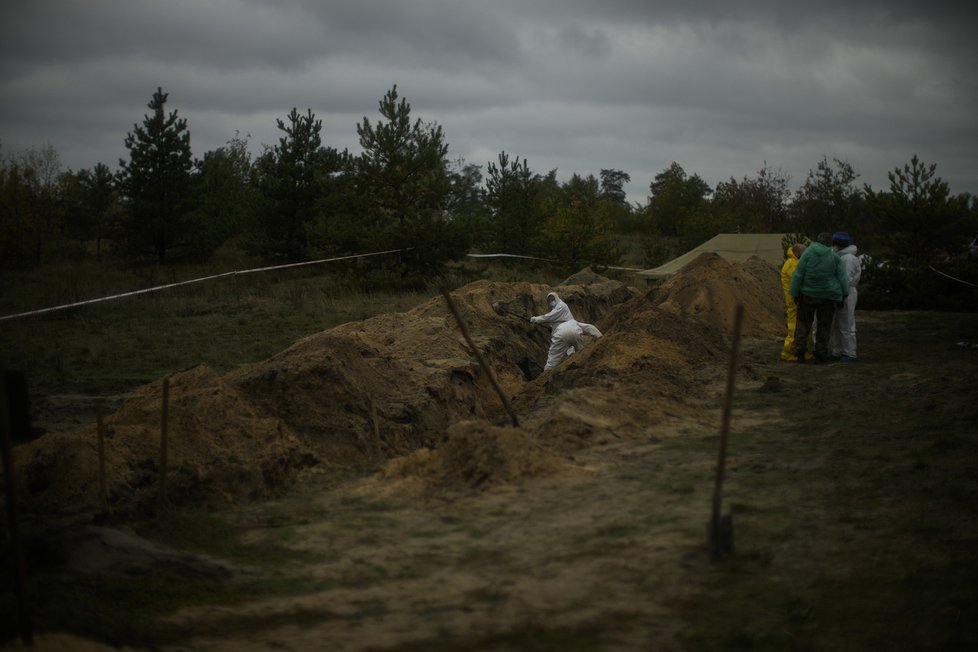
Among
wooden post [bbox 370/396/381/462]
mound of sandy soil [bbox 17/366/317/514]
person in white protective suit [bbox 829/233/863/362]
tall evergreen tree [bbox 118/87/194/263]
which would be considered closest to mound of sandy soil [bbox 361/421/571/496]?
mound of sandy soil [bbox 17/366/317/514]

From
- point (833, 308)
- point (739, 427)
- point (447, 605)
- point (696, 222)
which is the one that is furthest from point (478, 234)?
point (447, 605)

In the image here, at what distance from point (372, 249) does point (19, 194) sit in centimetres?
1950

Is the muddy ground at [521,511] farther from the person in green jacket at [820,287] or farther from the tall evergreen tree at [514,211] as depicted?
the tall evergreen tree at [514,211]

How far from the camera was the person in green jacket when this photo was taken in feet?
45.0

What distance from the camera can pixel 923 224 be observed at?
74.2 feet

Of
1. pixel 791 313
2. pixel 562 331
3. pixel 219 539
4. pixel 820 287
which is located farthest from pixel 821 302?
pixel 219 539

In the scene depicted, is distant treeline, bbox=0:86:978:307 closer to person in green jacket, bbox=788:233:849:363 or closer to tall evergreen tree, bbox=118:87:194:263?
tall evergreen tree, bbox=118:87:194:263

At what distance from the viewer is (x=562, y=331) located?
15.9 m

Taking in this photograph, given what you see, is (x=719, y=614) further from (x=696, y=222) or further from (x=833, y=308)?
(x=696, y=222)

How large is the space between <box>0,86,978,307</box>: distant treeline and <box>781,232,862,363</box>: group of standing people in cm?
891

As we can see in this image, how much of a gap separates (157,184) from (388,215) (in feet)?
43.0

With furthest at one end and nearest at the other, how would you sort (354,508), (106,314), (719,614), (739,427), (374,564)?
(106,314)
(739,427)
(354,508)
(374,564)
(719,614)

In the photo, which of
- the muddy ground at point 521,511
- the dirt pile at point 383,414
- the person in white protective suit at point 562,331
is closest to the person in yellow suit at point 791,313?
the muddy ground at point 521,511

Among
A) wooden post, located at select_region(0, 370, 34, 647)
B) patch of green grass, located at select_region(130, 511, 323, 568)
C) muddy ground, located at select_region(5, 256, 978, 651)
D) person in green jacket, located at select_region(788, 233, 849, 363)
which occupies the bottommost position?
patch of green grass, located at select_region(130, 511, 323, 568)
